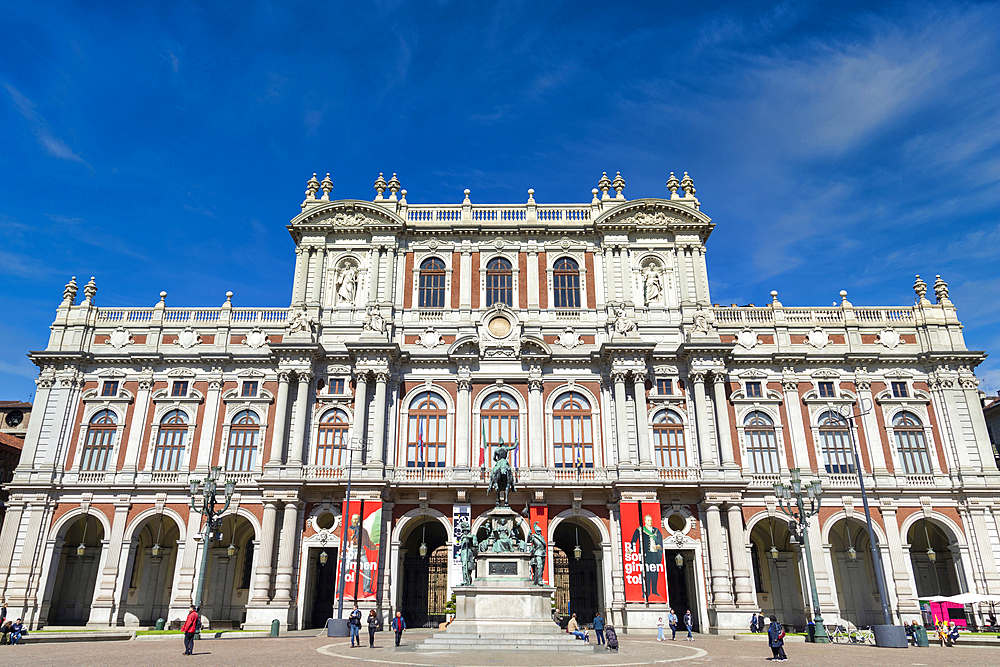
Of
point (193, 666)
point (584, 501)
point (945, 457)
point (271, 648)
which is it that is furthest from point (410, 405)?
point (945, 457)

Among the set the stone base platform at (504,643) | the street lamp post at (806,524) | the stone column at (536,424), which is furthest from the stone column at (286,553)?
the street lamp post at (806,524)

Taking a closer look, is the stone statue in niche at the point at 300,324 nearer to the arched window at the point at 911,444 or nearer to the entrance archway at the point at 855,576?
the entrance archway at the point at 855,576

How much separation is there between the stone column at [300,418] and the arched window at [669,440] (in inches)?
823

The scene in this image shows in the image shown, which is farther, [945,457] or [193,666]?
[945,457]

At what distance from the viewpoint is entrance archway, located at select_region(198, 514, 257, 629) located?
4269 cm

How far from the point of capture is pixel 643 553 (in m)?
39.2

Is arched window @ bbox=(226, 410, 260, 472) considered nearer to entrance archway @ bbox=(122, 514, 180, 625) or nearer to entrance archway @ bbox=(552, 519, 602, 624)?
entrance archway @ bbox=(122, 514, 180, 625)

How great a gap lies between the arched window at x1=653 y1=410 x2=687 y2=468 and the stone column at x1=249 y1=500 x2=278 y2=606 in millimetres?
22487

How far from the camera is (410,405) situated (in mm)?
44062

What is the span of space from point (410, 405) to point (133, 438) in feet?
55.4

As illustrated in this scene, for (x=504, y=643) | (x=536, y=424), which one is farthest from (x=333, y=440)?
(x=504, y=643)

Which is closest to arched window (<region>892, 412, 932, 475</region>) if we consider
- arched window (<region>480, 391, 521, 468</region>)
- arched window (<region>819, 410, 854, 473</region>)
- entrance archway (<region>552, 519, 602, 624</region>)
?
arched window (<region>819, 410, 854, 473</region>)

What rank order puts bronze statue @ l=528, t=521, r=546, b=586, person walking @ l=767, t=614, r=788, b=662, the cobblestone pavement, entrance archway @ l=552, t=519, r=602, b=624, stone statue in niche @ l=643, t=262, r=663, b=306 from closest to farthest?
the cobblestone pavement < person walking @ l=767, t=614, r=788, b=662 < bronze statue @ l=528, t=521, r=546, b=586 < entrance archway @ l=552, t=519, r=602, b=624 < stone statue in niche @ l=643, t=262, r=663, b=306

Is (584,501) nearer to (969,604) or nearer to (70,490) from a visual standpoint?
(969,604)
